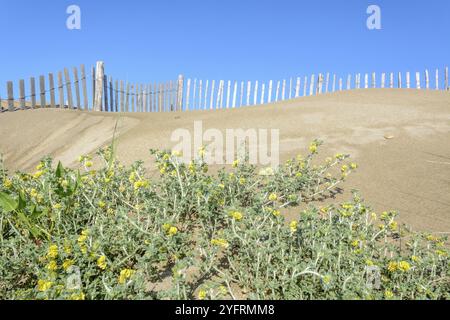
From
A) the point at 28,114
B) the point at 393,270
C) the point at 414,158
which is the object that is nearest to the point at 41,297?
the point at 393,270

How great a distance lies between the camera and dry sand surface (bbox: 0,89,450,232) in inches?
137

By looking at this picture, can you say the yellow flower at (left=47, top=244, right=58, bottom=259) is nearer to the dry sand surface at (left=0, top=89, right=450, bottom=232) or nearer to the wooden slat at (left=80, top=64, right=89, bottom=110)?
the dry sand surface at (left=0, top=89, right=450, bottom=232)

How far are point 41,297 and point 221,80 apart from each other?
1467 centimetres

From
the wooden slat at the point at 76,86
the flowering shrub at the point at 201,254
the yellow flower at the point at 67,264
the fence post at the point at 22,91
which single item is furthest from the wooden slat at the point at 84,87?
the yellow flower at the point at 67,264

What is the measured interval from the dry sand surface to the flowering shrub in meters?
0.76

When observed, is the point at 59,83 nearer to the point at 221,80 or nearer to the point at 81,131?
the point at 81,131

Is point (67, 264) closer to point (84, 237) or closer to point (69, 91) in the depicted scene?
point (84, 237)

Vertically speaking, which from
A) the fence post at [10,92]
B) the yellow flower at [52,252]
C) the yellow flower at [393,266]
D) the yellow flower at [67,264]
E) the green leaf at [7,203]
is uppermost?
the fence post at [10,92]

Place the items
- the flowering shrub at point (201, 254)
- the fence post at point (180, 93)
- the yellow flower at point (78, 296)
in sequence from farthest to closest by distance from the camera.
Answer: the fence post at point (180, 93) → the flowering shrub at point (201, 254) → the yellow flower at point (78, 296)

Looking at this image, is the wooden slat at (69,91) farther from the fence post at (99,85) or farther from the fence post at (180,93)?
the fence post at (180,93)

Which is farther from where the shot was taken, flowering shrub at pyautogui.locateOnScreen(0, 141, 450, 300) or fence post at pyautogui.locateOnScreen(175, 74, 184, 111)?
fence post at pyautogui.locateOnScreen(175, 74, 184, 111)

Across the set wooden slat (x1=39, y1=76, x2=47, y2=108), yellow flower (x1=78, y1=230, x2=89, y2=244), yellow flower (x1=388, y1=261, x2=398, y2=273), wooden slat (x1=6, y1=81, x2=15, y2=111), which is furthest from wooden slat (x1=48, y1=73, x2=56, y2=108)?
yellow flower (x1=388, y1=261, x2=398, y2=273)

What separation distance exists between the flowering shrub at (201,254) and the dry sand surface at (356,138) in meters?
0.76

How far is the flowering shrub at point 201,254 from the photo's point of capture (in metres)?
1.87
